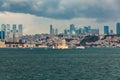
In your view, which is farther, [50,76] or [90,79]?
[50,76]

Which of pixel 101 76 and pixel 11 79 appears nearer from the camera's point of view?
pixel 11 79

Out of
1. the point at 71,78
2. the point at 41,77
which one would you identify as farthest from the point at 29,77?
the point at 71,78

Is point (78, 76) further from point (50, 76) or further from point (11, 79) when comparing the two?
point (11, 79)

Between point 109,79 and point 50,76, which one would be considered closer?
point 109,79

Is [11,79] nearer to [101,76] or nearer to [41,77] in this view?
[41,77]

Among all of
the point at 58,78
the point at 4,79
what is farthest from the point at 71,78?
the point at 4,79

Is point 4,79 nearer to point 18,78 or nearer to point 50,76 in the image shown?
point 18,78

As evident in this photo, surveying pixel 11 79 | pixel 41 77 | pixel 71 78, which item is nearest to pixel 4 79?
pixel 11 79
